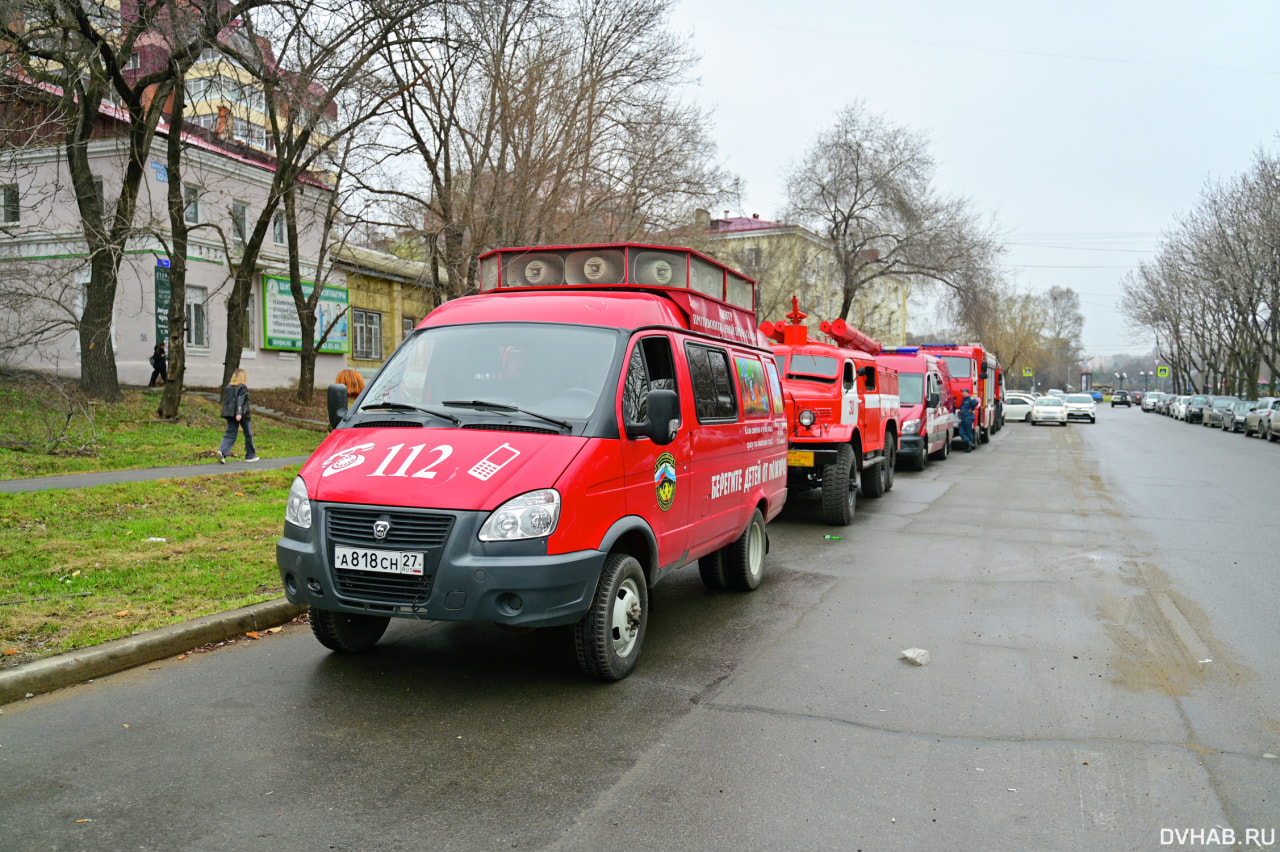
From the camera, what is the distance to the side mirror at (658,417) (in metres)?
5.38

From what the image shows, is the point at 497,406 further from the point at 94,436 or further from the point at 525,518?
the point at 94,436

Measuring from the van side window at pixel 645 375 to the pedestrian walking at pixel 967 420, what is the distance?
853 inches

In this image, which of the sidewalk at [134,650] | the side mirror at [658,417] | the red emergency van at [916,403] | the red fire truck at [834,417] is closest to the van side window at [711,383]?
the side mirror at [658,417]

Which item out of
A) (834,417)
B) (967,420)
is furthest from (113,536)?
(967,420)

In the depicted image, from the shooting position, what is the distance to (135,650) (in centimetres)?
552

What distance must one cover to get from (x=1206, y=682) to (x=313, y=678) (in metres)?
5.30

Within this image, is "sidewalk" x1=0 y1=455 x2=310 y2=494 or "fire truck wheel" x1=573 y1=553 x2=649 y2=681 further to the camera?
"sidewalk" x1=0 y1=455 x2=310 y2=494

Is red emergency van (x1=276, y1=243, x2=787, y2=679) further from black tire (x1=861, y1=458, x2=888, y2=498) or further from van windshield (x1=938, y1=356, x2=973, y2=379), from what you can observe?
van windshield (x1=938, y1=356, x2=973, y2=379)

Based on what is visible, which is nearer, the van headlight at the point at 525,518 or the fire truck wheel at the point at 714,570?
the van headlight at the point at 525,518

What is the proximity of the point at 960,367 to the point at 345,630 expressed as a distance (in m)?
25.8

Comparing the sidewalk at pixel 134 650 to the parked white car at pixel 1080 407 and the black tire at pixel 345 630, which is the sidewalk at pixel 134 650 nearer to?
the black tire at pixel 345 630

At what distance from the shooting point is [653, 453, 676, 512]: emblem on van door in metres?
5.75

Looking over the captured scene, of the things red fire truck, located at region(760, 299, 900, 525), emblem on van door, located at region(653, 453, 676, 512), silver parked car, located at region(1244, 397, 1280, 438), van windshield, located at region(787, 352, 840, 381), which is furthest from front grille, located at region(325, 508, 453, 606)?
silver parked car, located at region(1244, 397, 1280, 438)

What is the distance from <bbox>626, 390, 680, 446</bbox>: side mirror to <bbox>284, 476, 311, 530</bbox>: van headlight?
1858mm
